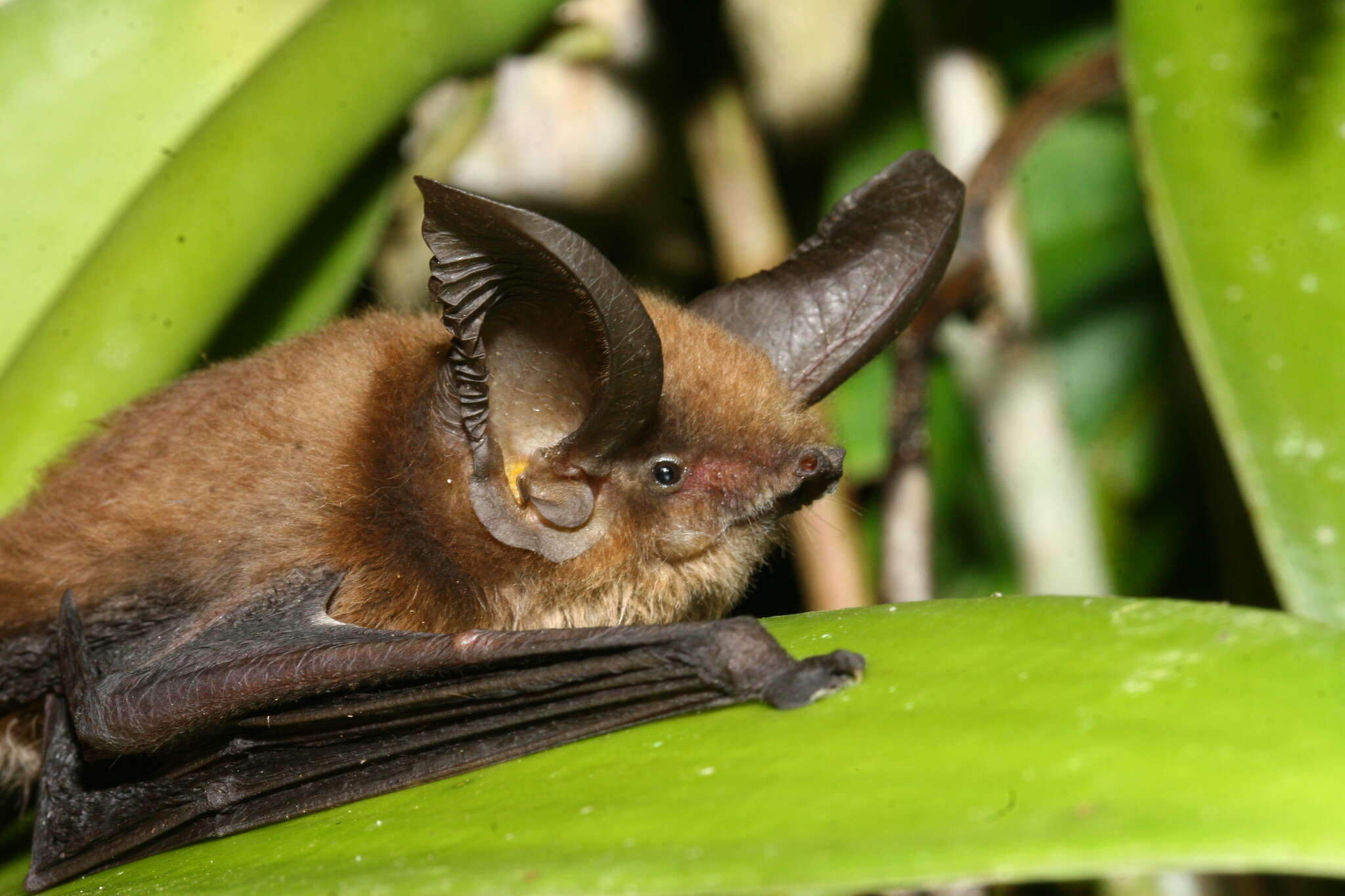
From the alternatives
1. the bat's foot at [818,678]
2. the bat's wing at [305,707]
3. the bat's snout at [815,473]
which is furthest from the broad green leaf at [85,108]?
the bat's foot at [818,678]

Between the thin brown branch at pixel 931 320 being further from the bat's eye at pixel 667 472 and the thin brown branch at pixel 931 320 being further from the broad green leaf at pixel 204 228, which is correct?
the broad green leaf at pixel 204 228

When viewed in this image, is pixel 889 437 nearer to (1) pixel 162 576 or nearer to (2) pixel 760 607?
(2) pixel 760 607

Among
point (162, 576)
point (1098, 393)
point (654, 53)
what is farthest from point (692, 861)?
point (654, 53)

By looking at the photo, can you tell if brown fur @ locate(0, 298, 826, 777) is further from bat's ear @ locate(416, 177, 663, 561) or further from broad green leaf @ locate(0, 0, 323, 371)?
broad green leaf @ locate(0, 0, 323, 371)

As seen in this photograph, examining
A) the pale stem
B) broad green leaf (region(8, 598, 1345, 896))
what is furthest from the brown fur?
the pale stem

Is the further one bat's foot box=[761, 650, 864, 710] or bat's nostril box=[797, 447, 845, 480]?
bat's nostril box=[797, 447, 845, 480]

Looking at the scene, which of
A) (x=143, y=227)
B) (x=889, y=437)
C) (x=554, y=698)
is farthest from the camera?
(x=889, y=437)

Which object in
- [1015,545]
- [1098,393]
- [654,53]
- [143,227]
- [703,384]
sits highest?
[654,53]
